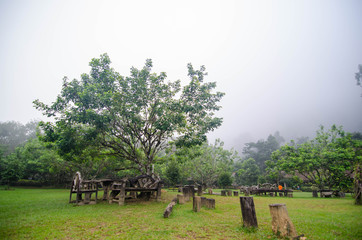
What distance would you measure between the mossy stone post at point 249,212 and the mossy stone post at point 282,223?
671 mm

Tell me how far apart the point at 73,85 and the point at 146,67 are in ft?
18.3

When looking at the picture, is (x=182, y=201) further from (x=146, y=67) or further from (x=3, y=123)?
(x=3, y=123)

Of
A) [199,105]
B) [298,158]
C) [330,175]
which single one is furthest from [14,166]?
[330,175]

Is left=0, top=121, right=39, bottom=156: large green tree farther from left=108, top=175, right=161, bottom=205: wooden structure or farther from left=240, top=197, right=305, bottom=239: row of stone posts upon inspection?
left=240, top=197, right=305, bottom=239: row of stone posts

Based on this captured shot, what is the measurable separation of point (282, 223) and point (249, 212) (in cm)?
103

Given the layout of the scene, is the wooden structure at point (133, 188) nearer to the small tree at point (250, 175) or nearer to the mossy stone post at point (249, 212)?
the mossy stone post at point (249, 212)

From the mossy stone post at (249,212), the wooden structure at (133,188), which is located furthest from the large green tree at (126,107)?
the mossy stone post at (249,212)

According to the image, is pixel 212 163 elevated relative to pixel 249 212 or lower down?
elevated

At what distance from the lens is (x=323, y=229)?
17.7 ft

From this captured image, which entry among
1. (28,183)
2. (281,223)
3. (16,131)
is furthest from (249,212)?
(16,131)

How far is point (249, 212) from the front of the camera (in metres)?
5.39

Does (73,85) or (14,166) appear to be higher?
(73,85)

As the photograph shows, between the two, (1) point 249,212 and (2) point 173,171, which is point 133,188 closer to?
(1) point 249,212

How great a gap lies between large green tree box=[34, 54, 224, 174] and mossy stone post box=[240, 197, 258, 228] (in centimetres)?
750
